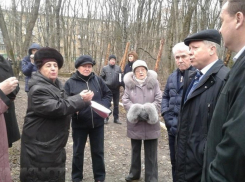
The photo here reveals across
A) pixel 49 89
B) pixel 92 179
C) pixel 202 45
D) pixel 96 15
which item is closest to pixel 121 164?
pixel 92 179

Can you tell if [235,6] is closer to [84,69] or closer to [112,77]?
[84,69]

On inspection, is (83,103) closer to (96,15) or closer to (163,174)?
(163,174)

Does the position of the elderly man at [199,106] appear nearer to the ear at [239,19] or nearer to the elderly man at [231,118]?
the elderly man at [231,118]

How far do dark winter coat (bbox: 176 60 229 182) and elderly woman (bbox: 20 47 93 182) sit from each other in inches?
49.8

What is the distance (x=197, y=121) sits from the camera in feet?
7.89

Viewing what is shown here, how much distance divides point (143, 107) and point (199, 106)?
4.92 ft

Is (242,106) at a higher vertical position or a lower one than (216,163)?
higher

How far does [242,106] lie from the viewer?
122cm

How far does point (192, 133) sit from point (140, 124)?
157 cm

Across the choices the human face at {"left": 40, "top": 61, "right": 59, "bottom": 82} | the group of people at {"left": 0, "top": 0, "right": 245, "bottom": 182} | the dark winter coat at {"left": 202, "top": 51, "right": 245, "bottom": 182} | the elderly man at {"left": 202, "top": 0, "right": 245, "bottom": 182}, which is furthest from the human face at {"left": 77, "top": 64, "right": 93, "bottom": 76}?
the dark winter coat at {"left": 202, "top": 51, "right": 245, "bottom": 182}

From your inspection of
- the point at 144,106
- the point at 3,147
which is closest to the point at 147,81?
the point at 144,106

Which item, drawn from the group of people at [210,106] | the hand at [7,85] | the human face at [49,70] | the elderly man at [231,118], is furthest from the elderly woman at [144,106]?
the elderly man at [231,118]

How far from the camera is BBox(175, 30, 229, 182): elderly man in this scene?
236 cm

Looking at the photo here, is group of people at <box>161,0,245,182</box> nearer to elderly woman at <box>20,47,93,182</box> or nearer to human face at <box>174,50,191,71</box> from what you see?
human face at <box>174,50,191,71</box>
